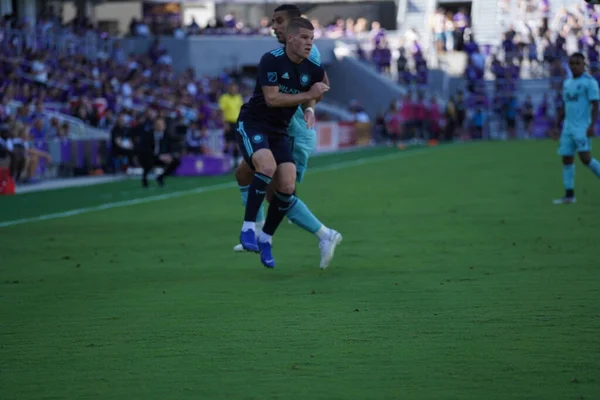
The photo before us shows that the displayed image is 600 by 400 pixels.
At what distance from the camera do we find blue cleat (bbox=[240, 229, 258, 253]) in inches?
377

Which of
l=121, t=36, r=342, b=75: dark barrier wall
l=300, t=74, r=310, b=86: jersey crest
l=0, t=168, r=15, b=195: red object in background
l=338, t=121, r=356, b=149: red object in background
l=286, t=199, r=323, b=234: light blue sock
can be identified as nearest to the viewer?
l=300, t=74, r=310, b=86: jersey crest

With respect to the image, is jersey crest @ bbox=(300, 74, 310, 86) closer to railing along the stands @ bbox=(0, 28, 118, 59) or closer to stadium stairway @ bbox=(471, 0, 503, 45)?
railing along the stands @ bbox=(0, 28, 118, 59)

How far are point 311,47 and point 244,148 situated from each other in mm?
969

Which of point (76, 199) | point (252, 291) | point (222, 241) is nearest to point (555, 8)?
point (76, 199)

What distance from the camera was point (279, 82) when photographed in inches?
378

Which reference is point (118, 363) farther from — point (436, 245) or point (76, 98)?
point (76, 98)

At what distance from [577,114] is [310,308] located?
9.08 metres

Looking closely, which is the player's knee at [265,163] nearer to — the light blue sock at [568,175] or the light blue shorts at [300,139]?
the light blue shorts at [300,139]

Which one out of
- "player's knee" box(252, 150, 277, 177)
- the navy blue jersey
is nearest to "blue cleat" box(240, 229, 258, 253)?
"player's knee" box(252, 150, 277, 177)

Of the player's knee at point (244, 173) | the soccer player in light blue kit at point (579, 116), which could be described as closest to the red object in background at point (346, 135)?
the soccer player in light blue kit at point (579, 116)

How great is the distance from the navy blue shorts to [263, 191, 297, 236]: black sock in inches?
11.2

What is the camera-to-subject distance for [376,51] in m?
52.0

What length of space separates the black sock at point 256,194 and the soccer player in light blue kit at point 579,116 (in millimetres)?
7267

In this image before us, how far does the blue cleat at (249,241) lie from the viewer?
957cm
